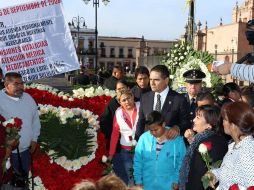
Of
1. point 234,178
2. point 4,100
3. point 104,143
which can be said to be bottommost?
point 104,143

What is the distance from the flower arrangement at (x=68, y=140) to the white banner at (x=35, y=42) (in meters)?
1.58

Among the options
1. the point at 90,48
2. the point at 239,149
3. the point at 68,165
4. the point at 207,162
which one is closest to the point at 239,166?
Answer: the point at 239,149

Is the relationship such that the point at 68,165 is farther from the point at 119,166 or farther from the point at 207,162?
the point at 207,162

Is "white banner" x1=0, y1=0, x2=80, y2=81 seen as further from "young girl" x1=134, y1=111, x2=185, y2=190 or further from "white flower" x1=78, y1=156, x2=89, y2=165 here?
"young girl" x1=134, y1=111, x2=185, y2=190

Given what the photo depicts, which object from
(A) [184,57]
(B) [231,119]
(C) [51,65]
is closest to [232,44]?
(A) [184,57]

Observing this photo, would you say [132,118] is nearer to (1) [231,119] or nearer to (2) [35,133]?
(2) [35,133]

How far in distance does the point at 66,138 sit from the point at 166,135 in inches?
59.4

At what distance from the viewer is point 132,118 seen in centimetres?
637

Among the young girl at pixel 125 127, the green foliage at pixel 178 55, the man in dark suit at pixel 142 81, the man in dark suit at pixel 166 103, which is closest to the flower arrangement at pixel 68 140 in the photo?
the young girl at pixel 125 127

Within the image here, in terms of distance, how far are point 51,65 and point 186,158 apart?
3.78 metres

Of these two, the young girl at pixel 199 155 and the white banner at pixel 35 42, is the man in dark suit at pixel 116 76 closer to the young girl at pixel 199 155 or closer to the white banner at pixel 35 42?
the white banner at pixel 35 42

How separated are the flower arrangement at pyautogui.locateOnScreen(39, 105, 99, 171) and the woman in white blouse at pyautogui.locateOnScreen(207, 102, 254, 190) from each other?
2.73 metres

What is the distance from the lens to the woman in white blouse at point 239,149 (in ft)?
11.1

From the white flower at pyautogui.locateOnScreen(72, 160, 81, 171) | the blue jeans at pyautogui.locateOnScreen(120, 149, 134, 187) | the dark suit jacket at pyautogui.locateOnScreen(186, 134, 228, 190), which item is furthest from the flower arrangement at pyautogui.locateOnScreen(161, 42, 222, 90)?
the dark suit jacket at pyautogui.locateOnScreen(186, 134, 228, 190)
